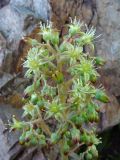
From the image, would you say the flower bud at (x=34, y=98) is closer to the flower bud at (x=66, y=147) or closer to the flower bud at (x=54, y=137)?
the flower bud at (x=54, y=137)

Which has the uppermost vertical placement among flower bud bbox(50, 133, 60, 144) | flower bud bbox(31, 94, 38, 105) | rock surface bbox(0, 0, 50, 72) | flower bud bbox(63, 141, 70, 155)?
rock surface bbox(0, 0, 50, 72)

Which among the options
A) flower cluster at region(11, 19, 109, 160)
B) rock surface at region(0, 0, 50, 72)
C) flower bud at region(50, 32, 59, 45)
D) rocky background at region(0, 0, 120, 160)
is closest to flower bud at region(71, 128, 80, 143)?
flower cluster at region(11, 19, 109, 160)

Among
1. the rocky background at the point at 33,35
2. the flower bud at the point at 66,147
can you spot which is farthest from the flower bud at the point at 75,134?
the rocky background at the point at 33,35

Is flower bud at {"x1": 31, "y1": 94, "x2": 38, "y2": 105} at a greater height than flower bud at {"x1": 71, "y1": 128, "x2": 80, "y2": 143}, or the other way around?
flower bud at {"x1": 31, "y1": 94, "x2": 38, "y2": 105}

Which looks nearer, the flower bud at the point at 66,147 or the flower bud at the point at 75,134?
the flower bud at the point at 75,134

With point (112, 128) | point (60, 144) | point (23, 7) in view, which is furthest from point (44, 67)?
point (112, 128)

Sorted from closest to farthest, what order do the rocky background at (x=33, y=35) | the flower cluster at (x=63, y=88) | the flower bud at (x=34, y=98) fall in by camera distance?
the flower cluster at (x=63, y=88) → the flower bud at (x=34, y=98) → the rocky background at (x=33, y=35)

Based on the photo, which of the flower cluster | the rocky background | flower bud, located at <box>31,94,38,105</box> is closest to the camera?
the flower cluster

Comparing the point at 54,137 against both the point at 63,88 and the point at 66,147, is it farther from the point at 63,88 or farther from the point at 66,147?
the point at 63,88

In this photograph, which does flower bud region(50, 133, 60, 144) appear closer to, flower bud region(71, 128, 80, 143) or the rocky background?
flower bud region(71, 128, 80, 143)
